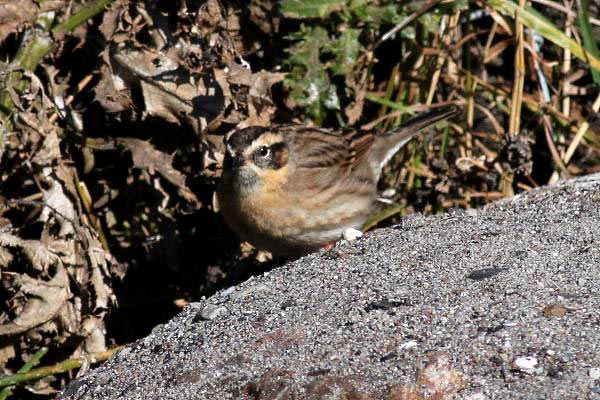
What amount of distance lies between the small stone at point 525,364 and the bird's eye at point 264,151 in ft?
8.15

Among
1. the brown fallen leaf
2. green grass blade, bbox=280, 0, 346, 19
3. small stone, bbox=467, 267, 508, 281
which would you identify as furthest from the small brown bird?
small stone, bbox=467, 267, 508, 281

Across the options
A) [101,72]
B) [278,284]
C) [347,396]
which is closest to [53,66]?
[101,72]

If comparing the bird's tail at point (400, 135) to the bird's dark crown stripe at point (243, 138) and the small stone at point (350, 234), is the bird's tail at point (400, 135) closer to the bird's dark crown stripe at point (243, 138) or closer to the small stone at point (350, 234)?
the small stone at point (350, 234)

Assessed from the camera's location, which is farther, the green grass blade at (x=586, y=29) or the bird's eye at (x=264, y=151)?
the green grass blade at (x=586, y=29)

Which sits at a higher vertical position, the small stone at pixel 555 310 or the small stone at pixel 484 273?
the small stone at pixel 555 310

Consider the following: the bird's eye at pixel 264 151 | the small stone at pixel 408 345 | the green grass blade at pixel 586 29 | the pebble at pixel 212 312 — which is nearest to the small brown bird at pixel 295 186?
the bird's eye at pixel 264 151

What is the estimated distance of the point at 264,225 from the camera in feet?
18.2

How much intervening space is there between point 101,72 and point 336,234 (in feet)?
4.91

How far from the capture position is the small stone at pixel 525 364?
3.40 meters

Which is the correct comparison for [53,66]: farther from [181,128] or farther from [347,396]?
[347,396]

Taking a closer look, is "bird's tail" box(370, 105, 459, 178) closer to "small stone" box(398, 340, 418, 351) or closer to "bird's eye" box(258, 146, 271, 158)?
"bird's eye" box(258, 146, 271, 158)

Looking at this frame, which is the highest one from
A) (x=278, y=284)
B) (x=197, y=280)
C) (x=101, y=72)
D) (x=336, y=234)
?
(x=101, y=72)

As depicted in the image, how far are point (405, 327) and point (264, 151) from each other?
6.79ft

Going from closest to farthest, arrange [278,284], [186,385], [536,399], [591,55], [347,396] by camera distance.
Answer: [536,399] < [347,396] < [186,385] < [278,284] < [591,55]
